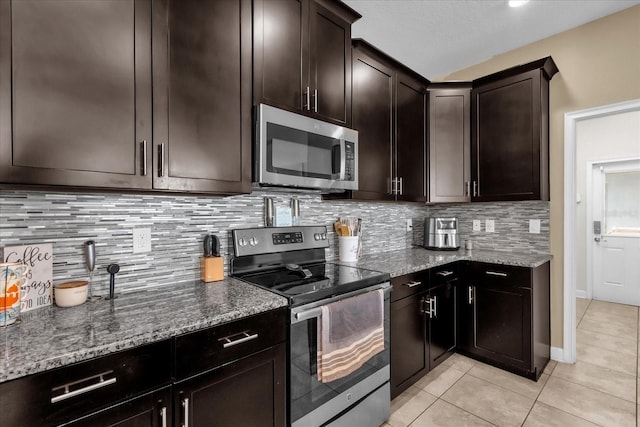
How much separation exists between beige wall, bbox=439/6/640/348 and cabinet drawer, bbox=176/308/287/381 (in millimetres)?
2604

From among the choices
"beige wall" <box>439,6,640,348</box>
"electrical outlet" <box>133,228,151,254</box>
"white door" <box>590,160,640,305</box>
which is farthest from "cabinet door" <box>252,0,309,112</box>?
"white door" <box>590,160,640,305</box>

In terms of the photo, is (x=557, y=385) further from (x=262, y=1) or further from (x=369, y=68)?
(x=262, y=1)

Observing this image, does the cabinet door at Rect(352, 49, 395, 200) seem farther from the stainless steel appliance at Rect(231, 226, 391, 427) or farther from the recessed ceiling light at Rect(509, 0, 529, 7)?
the recessed ceiling light at Rect(509, 0, 529, 7)

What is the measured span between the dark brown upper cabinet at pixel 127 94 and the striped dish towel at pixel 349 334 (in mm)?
788

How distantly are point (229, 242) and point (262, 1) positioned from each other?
1.31 metres

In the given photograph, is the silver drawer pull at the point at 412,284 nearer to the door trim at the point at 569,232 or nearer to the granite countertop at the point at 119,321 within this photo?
the granite countertop at the point at 119,321

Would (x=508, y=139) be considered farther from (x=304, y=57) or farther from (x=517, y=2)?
(x=304, y=57)

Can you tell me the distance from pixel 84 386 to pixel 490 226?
3.26 metres

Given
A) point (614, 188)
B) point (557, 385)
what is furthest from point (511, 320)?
point (614, 188)

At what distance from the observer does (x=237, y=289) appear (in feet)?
4.80

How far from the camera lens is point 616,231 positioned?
14.8 ft

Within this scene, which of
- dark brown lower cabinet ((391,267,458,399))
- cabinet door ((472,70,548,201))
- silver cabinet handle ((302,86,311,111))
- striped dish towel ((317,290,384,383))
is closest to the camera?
striped dish towel ((317,290,384,383))

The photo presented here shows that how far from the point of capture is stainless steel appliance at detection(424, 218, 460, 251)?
2961 mm


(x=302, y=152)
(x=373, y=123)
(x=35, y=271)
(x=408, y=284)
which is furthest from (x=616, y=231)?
(x=35, y=271)
